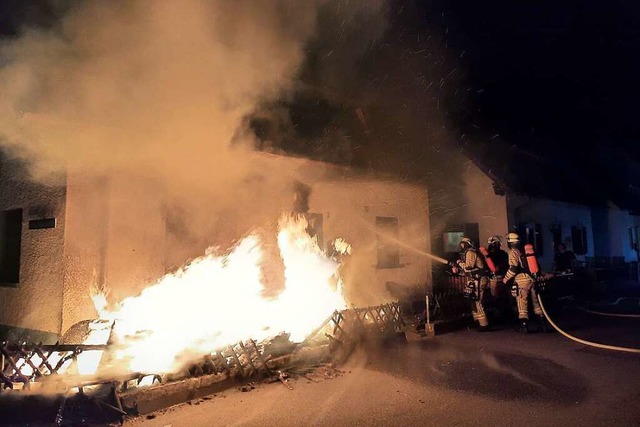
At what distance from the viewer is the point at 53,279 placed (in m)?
6.50

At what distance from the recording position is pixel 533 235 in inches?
663

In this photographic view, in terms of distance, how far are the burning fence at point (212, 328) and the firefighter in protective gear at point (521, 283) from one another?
8.04ft

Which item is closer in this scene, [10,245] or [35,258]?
[35,258]

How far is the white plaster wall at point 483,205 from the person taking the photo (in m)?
15.2

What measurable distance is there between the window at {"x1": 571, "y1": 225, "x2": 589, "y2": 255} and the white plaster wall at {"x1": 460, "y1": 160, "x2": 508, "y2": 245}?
5.87 m

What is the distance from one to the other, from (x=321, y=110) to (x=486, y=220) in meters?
7.95

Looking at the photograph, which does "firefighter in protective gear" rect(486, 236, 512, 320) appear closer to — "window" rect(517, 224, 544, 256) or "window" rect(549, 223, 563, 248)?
"window" rect(517, 224, 544, 256)

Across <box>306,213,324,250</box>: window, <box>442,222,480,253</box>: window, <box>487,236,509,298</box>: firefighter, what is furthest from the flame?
<box>442,222,480,253</box>: window

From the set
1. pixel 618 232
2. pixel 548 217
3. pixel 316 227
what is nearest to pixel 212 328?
pixel 316 227

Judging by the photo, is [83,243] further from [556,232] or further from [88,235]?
[556,232]

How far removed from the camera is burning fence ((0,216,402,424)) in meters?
5.00

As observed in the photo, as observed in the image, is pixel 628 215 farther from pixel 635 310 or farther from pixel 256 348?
pixel 256 348

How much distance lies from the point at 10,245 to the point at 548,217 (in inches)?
682

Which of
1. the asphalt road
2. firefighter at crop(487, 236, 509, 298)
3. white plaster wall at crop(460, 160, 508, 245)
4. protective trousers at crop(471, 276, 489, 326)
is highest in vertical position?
white plaster wall at crop(460, 160, 508, 245)
